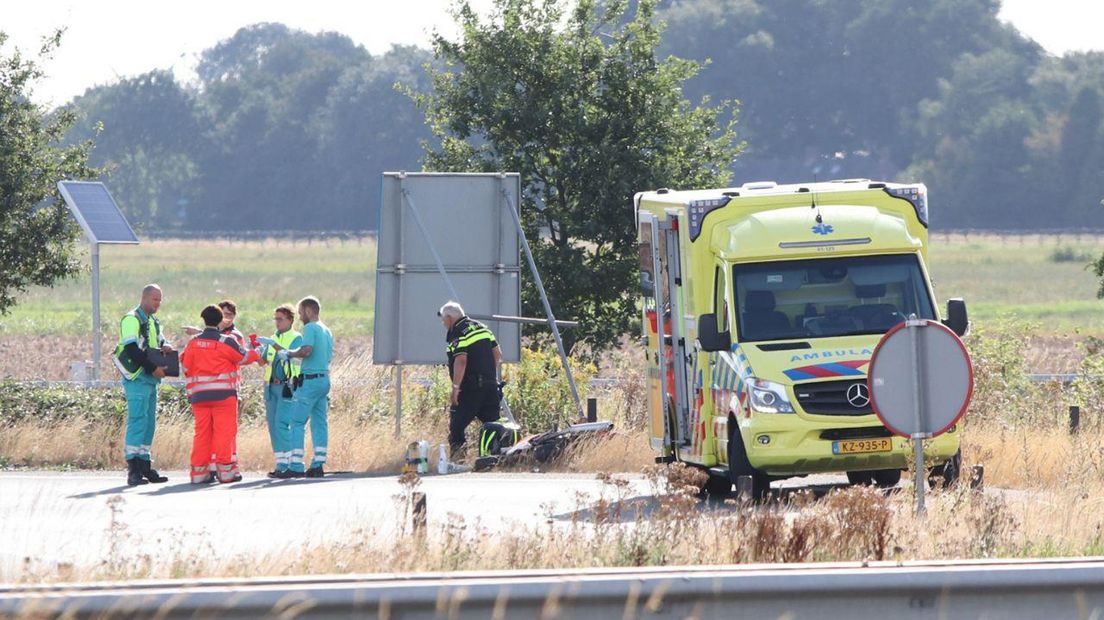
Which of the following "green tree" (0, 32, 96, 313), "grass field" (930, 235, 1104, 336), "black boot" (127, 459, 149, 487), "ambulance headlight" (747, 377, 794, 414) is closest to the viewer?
"ambulance headlight" (747, 377, 794, 414)

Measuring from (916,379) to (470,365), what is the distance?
7.57 meters

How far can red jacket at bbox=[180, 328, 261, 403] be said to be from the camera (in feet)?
54.9

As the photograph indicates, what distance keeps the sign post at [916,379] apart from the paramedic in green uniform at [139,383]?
8.14m

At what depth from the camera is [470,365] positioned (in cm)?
1761

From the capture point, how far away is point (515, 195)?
19812 mm

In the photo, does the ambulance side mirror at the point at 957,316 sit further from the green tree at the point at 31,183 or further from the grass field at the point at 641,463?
the green tree at the point at 31,183

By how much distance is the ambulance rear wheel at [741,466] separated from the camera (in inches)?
559

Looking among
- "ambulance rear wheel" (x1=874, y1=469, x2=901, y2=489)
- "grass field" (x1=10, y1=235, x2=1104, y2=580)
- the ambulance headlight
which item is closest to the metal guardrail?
"grass field" (x1=10, y1=235, x2=1104, y2=580)

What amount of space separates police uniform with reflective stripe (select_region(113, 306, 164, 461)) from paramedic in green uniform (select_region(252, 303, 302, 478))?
1.06 m

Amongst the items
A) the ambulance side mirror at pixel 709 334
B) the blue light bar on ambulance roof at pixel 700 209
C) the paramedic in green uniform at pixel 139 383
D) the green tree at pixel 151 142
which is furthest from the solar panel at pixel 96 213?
the green tree at pixel 151 142

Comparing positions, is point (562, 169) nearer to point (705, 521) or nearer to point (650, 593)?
point (705, 521)

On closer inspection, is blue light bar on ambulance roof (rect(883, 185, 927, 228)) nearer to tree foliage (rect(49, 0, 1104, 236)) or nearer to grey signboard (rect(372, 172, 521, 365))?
grey signboard (rect(372, 172, 521, 365))

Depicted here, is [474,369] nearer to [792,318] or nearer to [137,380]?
[137,380]

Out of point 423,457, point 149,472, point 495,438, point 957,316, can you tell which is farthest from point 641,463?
point 149,472
